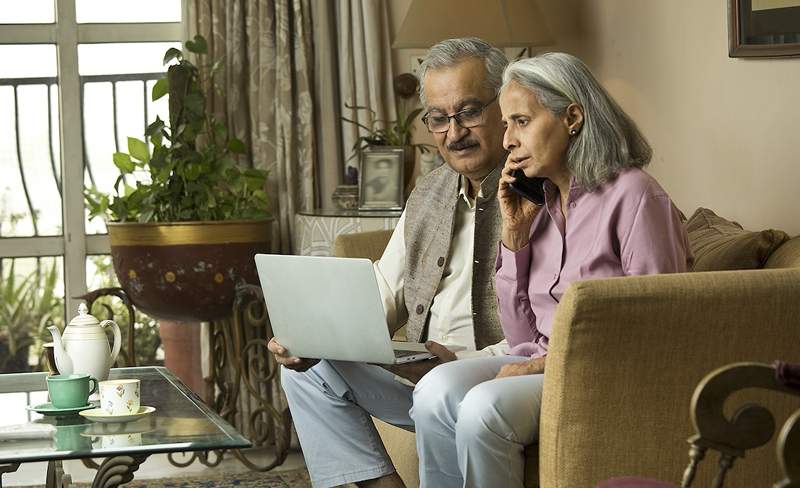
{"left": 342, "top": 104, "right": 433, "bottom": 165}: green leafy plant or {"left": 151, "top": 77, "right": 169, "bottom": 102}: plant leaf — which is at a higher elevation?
{"left": 151, "top": 77, "right": 169, "bottom": 102}: plant leaf

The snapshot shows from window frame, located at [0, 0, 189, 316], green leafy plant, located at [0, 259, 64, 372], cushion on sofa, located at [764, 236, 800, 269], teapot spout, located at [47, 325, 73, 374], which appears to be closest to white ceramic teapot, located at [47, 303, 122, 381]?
teapot spout, located at [47, 325, 73, 374]

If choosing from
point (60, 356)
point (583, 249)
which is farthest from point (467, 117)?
point (60, 356)

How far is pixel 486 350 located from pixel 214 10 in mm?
2029

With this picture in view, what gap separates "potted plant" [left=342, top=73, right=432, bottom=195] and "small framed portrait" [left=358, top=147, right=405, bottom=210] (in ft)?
0.13

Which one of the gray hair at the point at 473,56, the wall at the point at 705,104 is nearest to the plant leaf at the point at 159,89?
the wall at the point at 705,104

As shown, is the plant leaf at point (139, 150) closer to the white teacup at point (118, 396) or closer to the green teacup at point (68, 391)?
the green teacup at point (68, 391)

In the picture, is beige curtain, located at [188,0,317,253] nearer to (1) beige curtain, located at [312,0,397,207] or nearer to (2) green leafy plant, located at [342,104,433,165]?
(1) beige curtain, located at [312,0,397,207]

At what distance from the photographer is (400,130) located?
386 centimetres

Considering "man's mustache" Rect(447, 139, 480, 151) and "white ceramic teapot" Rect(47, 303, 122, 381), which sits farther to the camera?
"man's mustache" Rect(447, 139, 480, 151)

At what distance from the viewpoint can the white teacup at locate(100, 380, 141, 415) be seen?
6.92 ft

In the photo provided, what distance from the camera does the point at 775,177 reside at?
2.65 metres

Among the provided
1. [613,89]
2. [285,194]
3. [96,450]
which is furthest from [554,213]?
[285,194]

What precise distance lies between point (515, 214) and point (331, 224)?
139 centimetres

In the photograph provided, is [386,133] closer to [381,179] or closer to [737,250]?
[381,179]
